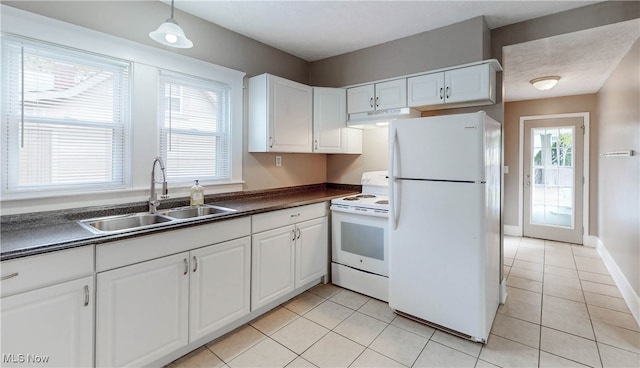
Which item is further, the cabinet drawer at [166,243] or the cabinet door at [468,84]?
the cabinet door at [468,84]

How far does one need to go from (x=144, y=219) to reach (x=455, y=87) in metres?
2.78

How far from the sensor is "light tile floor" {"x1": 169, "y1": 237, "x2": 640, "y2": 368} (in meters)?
1.96

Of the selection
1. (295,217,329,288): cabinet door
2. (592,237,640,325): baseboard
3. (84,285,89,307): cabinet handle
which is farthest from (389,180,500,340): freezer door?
(84,285,89,307): cabinet handle

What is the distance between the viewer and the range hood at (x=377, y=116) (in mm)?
3004

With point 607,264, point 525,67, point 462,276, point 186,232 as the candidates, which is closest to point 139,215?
point 186,232

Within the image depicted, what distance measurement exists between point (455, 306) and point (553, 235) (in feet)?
12.7

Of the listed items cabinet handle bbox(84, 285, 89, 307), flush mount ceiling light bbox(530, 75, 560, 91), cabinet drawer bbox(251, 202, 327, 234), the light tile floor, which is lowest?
the light tile floor

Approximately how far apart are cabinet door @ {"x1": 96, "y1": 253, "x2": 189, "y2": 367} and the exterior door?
5.38 meters

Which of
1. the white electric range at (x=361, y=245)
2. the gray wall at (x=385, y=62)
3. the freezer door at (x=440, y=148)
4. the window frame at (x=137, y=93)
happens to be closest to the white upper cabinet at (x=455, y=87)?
the gray wall at (x=385, y=62)

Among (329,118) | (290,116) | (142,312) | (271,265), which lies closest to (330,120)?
(329,118)

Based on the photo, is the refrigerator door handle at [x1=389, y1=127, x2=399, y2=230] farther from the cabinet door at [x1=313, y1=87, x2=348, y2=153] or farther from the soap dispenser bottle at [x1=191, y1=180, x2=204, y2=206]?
the soap dispenser bottle at [x1=191, y1=180, x2=204, y2=206]

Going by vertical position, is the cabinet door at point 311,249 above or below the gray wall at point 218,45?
below

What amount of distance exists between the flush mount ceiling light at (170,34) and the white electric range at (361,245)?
1.89m

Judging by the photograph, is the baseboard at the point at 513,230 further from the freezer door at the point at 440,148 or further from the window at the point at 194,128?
the window at the point at 194,128
